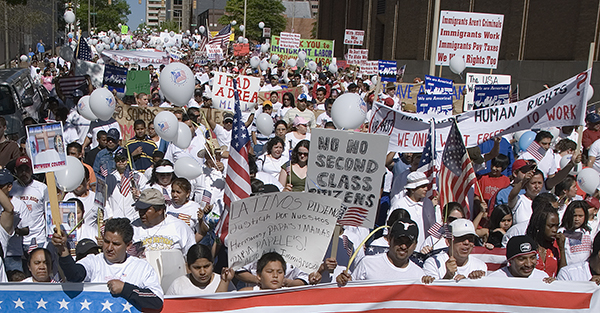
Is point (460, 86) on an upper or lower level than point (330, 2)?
lower

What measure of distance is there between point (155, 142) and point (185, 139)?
95 cm

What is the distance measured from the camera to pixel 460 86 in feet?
49.2

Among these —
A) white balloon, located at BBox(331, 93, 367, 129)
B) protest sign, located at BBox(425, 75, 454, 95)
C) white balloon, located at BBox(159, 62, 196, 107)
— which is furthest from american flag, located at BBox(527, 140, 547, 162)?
white balloon, located at BBox(159, 62, 196, 107)

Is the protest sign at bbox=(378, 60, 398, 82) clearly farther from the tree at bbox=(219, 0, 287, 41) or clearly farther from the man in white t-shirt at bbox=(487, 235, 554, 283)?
the tree at bbox=(219, 0, 287, 41)

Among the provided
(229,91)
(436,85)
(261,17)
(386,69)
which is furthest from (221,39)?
(261,17)

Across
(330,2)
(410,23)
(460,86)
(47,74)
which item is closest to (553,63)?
(460,86)

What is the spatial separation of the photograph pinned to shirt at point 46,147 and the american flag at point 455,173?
11.0 feet

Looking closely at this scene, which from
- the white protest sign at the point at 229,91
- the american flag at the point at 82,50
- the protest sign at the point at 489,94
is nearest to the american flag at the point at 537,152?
the protest sign at the point at 489,94

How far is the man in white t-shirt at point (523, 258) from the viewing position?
178 inches

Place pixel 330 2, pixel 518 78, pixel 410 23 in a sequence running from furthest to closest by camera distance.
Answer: pixel 330 2, pixel 410 23, pixel 518 78

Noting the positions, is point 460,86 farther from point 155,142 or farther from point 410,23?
point 410,23

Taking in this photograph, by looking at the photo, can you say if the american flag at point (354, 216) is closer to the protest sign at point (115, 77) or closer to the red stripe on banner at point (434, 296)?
the red stripe on banner at point (434, 296)

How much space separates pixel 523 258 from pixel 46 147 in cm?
Result: 349

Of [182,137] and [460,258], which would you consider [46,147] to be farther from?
[182,137]
